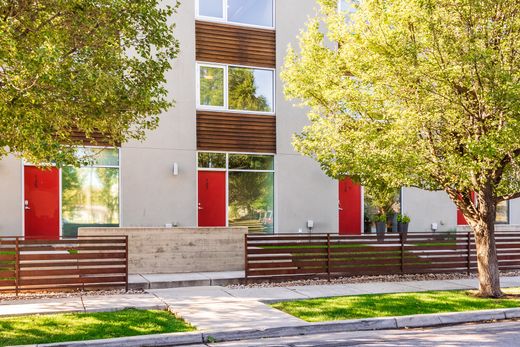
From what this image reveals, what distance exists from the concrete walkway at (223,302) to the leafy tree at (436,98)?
222 centimetres

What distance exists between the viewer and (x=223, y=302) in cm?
1009

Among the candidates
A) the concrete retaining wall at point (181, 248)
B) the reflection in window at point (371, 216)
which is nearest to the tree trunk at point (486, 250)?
the concrete retaining wall at point (181, 248)

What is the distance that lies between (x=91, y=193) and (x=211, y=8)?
6954mm

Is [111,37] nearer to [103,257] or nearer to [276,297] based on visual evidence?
[103,257]

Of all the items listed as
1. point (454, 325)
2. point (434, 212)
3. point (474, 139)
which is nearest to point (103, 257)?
point (454, 325)

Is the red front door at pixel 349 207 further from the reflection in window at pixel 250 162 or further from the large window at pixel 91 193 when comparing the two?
the large window at pixel 91 193

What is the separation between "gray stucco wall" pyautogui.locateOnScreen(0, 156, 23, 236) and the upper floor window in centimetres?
729

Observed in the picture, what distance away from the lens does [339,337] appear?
314 inches

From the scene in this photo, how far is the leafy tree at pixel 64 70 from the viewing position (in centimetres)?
814

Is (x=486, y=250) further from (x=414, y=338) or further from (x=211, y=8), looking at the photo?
(x=211, y=8)

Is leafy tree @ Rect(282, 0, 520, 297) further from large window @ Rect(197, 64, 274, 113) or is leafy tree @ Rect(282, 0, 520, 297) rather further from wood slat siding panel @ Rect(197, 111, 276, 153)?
large window @ Rect(197, 64, 274, 113)

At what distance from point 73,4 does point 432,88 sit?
6.58m

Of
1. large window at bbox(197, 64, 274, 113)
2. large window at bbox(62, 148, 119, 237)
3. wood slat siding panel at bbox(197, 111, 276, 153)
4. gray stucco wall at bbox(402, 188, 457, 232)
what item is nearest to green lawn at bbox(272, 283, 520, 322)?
large window at bbox(62, 148, 119, 237)

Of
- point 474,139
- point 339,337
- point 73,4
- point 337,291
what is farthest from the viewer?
point 337,291
